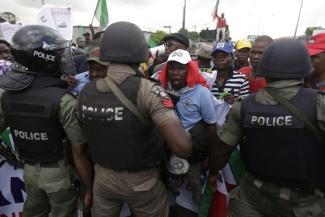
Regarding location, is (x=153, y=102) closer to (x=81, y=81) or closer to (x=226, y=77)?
(x=81, y=81)

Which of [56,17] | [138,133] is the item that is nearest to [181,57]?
[138,133]

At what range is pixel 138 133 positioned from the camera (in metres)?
2.14

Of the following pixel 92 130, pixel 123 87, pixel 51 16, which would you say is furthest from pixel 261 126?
pixel 51 16

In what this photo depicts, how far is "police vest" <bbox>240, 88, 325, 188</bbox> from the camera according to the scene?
2051 millimetres

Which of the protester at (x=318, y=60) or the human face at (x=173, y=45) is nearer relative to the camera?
the protester at (x=318, y=60)

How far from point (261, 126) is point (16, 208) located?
8.98ft

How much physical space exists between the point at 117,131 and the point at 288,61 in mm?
1282

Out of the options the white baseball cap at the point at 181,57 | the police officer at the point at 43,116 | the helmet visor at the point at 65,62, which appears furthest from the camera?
the white baseball cap at the point at 181,57

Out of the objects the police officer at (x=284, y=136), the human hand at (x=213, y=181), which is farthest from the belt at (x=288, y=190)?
the human hand at (x=213, y=181)

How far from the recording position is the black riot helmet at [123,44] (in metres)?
2.13

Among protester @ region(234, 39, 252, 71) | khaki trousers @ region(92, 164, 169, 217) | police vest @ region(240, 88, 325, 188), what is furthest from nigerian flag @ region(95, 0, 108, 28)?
police vest @ region(240, 88, 325, 188)

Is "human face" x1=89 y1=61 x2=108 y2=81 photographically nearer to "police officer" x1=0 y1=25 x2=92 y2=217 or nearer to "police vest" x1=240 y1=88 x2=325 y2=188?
"police officer" x1=0 y1=25 x2=92 y2=217

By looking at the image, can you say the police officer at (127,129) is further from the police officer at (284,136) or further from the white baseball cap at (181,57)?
the white baseball cap at (181,57)

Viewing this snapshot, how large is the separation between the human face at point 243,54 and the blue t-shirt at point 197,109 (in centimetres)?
287
